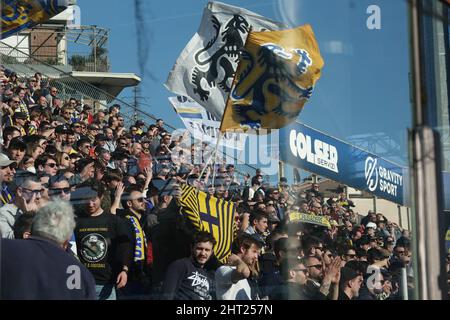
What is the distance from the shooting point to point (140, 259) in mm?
4133

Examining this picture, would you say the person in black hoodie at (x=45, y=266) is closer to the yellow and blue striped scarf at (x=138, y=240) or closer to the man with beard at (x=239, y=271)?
the man with beard at (x=239, y=271)

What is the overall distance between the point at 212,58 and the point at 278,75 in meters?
1.94

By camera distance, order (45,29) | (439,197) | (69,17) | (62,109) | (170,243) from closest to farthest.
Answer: (439,197), (170,243), (69,17), (45,29), (62,109)

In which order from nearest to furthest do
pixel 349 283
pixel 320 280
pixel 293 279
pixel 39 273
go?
pixel 39 273 < pixel 293 279 < pixel 320 280 < pixel 349 283

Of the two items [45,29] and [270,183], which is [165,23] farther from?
[45,29]

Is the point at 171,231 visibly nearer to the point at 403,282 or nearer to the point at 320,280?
the point at 320,280

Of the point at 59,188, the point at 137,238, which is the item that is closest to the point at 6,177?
the point at 59,188

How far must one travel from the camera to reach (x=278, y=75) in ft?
12.0

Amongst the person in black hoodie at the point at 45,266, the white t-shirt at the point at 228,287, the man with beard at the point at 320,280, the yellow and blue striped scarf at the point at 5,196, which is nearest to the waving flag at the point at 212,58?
the yellow and blue striped scarf at the point at 5,196

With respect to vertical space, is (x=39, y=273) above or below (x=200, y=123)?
below

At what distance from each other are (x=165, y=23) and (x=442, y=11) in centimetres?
176

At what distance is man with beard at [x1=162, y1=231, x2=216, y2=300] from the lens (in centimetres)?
365

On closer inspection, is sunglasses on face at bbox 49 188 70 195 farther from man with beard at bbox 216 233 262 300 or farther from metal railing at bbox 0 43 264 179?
metal railing at bbox 0 43 264 179

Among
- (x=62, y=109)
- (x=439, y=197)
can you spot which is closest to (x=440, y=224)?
(x=439, y=197)
